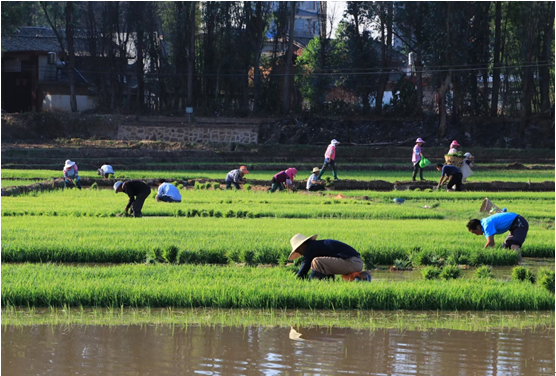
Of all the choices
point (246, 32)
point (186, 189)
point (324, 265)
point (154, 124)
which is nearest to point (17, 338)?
point (324, 265)

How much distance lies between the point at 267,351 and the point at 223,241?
5350 millimetres

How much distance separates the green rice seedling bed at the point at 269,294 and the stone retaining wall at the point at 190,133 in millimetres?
34082

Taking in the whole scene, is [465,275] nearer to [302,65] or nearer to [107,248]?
[107,248]

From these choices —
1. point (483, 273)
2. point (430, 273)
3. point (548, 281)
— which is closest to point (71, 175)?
point (430, 273)

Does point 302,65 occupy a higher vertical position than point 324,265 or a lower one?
higher

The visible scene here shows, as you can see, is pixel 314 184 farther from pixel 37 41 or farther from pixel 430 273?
pixel 37 41

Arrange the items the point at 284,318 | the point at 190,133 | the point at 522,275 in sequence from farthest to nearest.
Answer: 1. the point at 190,133
2. the point at 522,275
3. the point at 284,318

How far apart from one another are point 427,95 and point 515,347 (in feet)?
159

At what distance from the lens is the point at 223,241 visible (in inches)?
461

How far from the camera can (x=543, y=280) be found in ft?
28.6

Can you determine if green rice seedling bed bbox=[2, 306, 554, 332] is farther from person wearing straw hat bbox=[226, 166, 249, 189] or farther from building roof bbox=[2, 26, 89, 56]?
building roof bbox=[2, 26, 89, 56]

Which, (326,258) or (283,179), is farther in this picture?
(283,179)

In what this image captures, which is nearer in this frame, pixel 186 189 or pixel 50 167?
pixel 186 189

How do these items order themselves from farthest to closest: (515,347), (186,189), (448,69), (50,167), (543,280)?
(448,69) < (50,167) < (186,189) < (543,280) < (515,347)
